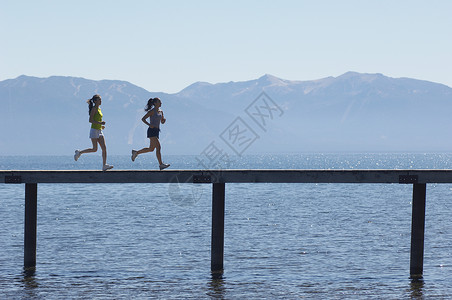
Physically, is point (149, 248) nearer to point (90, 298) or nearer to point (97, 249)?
point (97, 249)

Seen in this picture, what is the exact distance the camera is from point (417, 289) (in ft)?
57.8

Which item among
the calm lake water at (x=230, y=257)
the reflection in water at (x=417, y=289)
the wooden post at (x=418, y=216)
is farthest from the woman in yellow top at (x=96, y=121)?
the reflection in water at (x=417, y=289)

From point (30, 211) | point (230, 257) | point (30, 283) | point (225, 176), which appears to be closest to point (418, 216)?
point (225, 176)

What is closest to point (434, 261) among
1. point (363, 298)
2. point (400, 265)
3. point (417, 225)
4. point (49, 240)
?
point (400, 265)

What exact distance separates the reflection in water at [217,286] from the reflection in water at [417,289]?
4.65 m

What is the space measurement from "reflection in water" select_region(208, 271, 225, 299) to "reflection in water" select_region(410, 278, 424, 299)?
15.3 ft

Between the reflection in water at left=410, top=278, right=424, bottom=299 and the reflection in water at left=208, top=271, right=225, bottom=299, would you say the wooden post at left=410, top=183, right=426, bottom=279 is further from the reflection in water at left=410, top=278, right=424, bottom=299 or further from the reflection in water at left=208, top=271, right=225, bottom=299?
the reflection in water at left=208, top=271, right=225, bottom=299

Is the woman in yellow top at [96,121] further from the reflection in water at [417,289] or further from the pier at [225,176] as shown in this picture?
the reflection in water at [417,289]

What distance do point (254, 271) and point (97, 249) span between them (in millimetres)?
7643

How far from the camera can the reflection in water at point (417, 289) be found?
16.8 meters

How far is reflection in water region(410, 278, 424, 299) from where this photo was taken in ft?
55.2

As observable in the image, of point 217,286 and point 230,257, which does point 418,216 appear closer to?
point 217,286

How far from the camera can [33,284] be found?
17.8 metres

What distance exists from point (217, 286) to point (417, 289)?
5.12 m
